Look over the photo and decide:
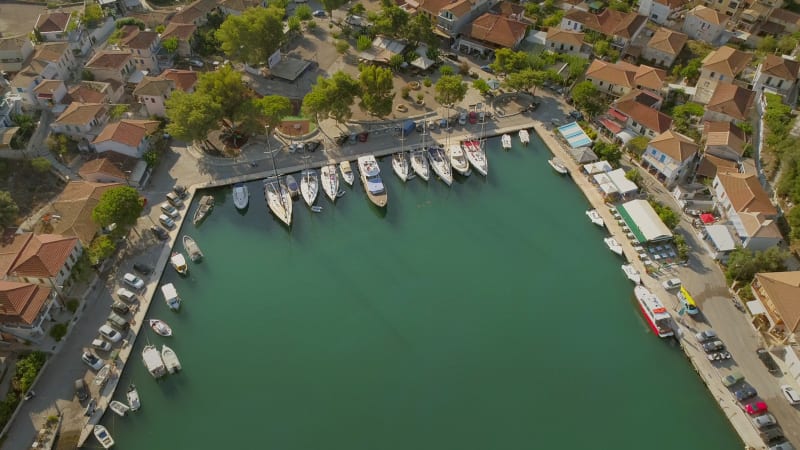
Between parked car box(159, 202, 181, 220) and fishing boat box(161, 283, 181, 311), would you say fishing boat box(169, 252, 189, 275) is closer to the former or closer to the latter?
fishing boat box(161, 283, 181, 311)

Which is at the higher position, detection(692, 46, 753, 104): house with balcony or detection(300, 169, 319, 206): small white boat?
detection(692, 46, 753, 104): house with balcony

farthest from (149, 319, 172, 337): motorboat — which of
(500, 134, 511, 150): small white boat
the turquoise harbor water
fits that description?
(500, 134, 511, 150): small white boat

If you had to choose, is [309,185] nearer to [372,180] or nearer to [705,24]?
[372,180]

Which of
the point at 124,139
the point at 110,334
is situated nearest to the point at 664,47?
the point at 124,139

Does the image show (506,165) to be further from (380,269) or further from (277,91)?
(277,91)

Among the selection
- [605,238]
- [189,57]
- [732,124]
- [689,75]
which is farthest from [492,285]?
[189,57]

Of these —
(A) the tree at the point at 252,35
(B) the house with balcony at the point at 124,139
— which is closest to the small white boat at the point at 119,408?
(B) the house with balcony at the point at 124,139

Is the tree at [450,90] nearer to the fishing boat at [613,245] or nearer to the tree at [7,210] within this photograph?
the fishing boat at [613,245]
